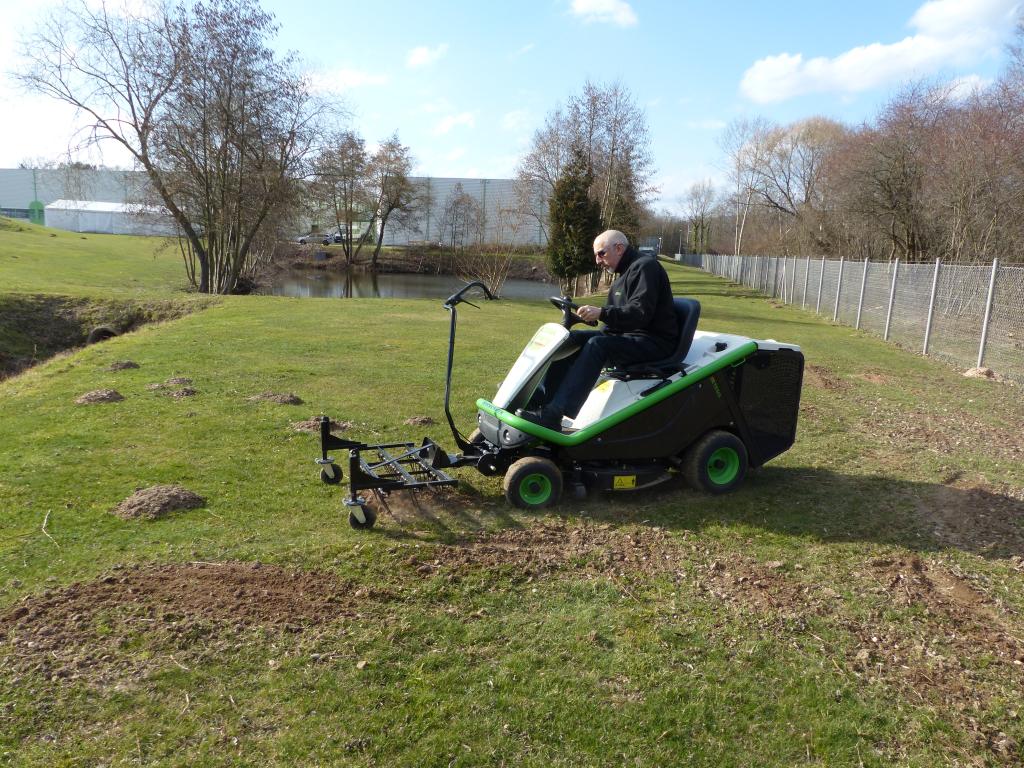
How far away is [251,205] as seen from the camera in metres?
26.5

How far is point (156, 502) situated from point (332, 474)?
3.92ft

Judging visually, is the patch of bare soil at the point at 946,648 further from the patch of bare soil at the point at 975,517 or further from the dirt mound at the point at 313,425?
the dirt mound at the point at 313,425

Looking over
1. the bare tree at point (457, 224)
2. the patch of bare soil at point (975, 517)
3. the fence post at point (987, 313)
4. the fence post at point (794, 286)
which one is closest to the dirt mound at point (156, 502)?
the patch of bare soil at point (975, 517)

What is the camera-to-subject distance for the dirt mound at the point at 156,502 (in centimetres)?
449

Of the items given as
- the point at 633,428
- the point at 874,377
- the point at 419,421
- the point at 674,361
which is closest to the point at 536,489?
the point at 633,428

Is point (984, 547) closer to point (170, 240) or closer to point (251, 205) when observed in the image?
point (251, 205)

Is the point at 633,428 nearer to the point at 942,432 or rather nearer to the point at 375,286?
the point at 942,432

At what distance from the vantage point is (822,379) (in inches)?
412

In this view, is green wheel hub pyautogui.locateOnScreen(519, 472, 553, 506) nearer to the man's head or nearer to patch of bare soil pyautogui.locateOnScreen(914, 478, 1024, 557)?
the man's head

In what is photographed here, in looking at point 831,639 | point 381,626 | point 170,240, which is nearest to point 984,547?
point 831,639

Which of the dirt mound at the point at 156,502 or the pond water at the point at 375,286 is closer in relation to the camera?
the dirt mound at the point at 156,502

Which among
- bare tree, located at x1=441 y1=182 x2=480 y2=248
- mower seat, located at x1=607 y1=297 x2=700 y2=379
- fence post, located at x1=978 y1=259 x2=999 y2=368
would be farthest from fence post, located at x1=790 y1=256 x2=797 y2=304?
bare tree, located at x1=441 y1=182 x2=480 y2=248

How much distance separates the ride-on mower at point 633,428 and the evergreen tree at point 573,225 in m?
27.5

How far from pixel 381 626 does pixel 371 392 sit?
5.58 metres
